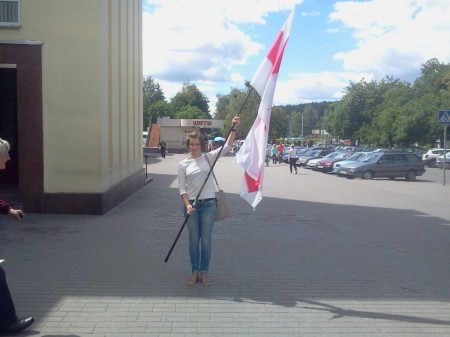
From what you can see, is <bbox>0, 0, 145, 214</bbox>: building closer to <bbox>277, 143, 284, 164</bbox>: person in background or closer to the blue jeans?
the blue jeans

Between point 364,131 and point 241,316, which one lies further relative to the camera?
point 364,131

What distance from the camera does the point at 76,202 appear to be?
1120 cm

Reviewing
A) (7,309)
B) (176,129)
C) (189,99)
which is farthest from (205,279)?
(189,99)

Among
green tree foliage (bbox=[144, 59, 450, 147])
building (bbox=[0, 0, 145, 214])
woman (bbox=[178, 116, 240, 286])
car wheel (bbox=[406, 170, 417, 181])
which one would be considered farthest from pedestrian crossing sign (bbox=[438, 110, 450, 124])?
woman (bbox=[178, 116, 240, 286])

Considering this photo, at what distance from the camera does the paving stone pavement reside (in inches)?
202

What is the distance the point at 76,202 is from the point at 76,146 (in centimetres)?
118

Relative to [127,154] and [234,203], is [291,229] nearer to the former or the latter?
[234,203]

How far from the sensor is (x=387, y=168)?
26.2 metres

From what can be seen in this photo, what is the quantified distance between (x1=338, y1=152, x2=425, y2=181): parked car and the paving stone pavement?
Result: 1386 centimetres

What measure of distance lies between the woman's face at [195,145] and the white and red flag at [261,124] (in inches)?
21.3

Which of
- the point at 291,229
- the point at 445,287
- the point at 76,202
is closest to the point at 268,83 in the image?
the point at 445,287

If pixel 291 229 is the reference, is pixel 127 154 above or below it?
above

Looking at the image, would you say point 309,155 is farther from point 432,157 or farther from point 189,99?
point 189,99

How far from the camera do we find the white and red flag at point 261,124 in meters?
6.35
